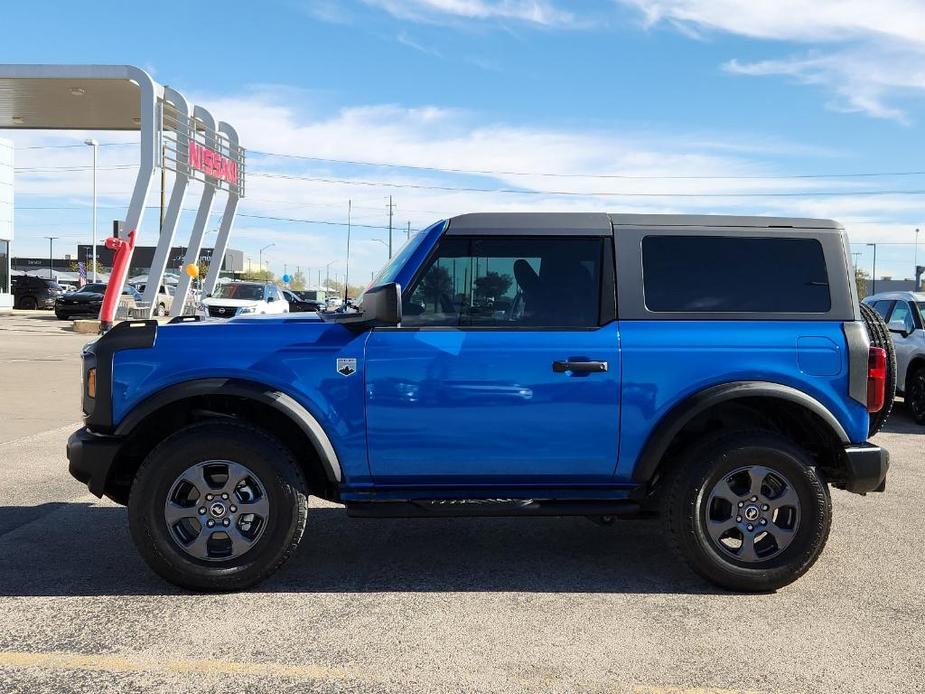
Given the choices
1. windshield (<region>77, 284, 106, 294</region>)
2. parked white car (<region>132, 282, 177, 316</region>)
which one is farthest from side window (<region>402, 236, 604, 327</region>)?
parked white car (<region>132, 282, 177, 316</region>)

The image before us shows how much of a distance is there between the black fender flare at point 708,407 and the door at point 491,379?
19cm

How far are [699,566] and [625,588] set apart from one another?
397mm

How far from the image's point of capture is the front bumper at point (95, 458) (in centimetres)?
420

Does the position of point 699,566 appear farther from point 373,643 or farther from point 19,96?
point 19,96

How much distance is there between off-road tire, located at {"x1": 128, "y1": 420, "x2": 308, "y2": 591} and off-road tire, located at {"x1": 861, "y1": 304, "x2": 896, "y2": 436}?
316cm

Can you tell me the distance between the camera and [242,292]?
2355cm

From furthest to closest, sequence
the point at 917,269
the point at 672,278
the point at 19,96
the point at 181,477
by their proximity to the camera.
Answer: the point at 917,269
the point at 19,96
the point at 672,278
the point at 181,477

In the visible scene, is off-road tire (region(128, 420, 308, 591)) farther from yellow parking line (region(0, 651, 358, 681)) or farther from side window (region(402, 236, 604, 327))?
side window (region(402, 236, 604, 327))

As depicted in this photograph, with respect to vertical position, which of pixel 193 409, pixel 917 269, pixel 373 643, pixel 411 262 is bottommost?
pixel 373 643

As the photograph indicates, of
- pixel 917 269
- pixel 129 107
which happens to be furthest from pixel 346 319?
pixel 917 269

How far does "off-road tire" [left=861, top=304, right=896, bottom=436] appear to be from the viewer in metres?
4.64

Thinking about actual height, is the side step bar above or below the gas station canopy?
below

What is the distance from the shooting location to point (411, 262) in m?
4.36

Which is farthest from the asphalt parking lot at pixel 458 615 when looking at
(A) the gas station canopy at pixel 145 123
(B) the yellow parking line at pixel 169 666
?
(A) the gas station canopy at pixel 145 123
